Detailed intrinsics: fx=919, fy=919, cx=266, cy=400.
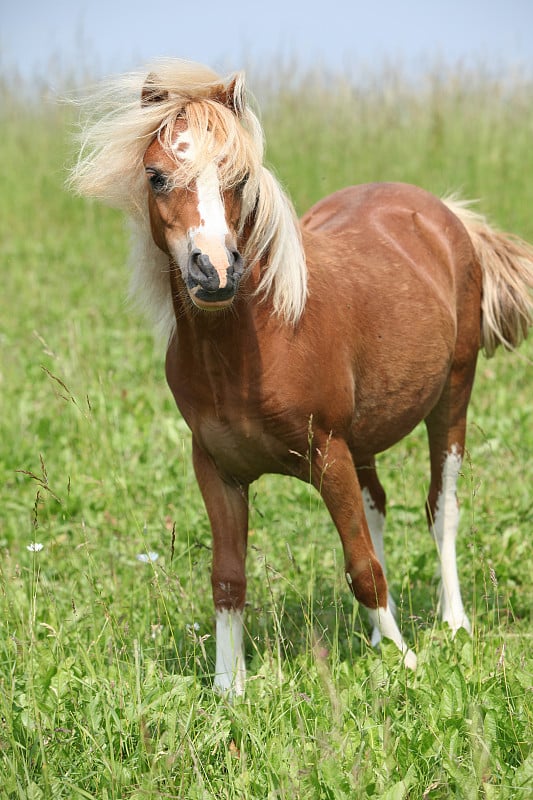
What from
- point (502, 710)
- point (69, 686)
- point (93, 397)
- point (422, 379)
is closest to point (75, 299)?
point (93, 397)

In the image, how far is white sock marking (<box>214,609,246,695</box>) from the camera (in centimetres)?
310

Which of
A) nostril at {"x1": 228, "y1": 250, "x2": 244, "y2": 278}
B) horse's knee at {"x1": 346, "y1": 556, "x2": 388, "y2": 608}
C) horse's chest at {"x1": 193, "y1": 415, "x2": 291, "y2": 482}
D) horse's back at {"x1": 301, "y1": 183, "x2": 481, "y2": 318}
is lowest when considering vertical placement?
horse's knee at {"x1": 346, "y1": 556, "x2": 388, "y2": 608}

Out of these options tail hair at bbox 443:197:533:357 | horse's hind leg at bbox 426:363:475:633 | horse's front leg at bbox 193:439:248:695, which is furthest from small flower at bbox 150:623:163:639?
tail hair at bbox 443:197:533:357

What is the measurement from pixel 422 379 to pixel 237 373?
996 millimetres

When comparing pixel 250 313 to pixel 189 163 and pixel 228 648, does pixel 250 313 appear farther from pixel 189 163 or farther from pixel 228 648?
pixel 228 648

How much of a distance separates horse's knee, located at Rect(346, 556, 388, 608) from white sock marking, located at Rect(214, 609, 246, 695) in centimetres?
42

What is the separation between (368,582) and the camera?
3240mm

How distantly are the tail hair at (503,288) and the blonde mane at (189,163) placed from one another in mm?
1531

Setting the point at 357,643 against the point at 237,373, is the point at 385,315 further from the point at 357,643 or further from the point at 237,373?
the point at 357,643

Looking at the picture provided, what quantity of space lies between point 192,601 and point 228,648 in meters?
0.20

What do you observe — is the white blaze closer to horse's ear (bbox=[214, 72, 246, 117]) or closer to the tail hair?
horse's ear (bbox=[214, 72, 246, 117])

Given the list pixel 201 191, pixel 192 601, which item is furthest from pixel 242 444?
pixel 201 191

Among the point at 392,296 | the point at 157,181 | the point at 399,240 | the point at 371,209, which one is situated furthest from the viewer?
the point at 371,209

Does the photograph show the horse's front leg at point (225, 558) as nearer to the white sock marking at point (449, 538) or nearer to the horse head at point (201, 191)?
the horse head at point (201, 191)
